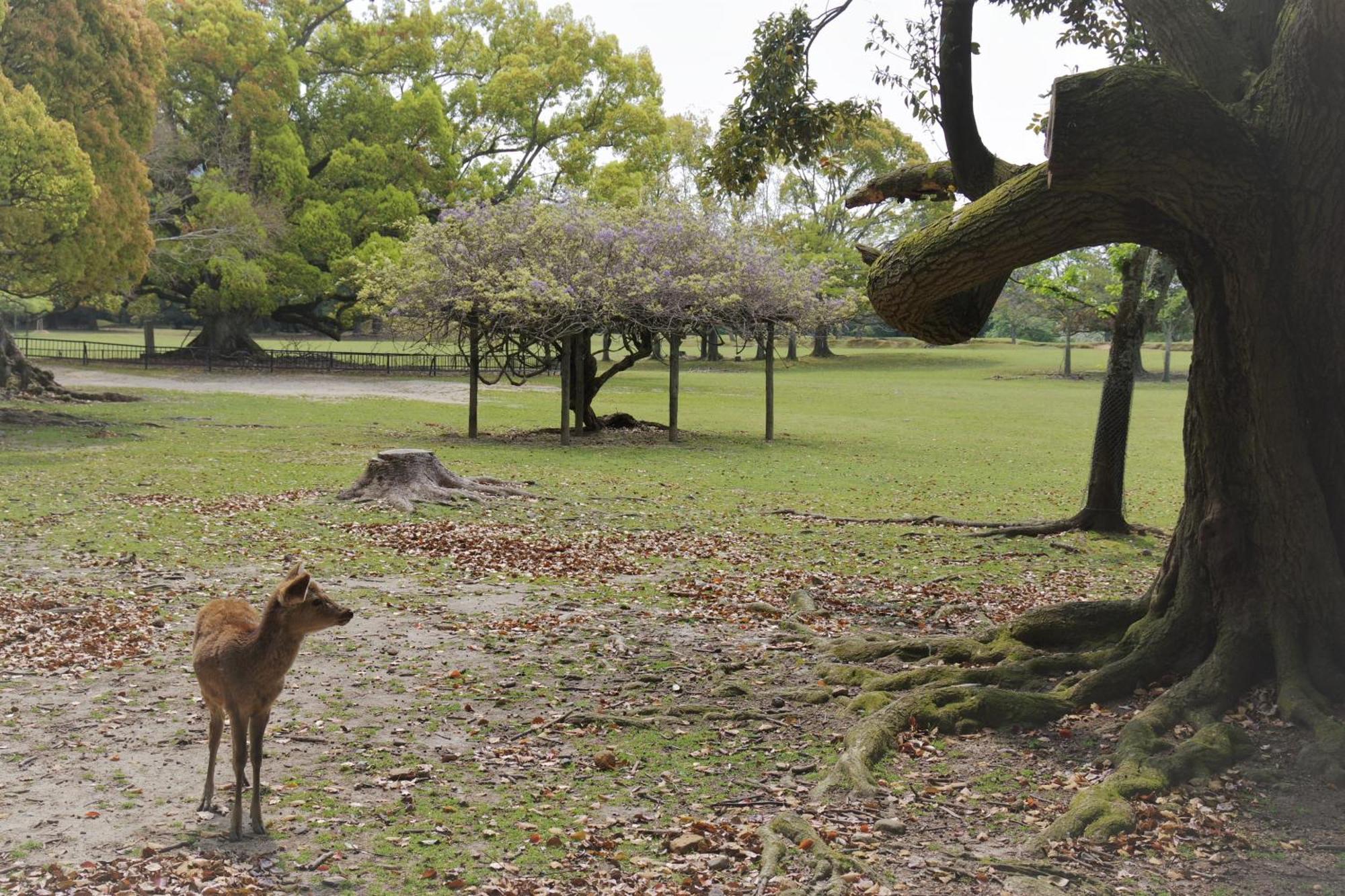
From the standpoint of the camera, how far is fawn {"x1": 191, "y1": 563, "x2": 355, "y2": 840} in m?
5.25

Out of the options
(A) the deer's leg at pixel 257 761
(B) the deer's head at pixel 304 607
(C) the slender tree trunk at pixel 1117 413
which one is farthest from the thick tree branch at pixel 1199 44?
(C) the slender tree trunk at pixel 1117 413

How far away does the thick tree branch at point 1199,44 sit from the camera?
708cm

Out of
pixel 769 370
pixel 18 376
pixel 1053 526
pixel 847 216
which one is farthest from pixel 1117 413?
pixel 847 216

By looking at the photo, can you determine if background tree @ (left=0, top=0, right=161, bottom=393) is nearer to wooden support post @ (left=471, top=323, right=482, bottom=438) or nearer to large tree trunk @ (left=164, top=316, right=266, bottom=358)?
wooden support post @ (left=471, top=323, right=482, bottom=438)

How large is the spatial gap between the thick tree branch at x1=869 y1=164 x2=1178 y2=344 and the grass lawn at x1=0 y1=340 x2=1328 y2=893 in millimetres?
2548

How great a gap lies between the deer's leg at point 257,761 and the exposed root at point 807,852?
224cm

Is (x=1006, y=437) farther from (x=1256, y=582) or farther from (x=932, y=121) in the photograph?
(x=1256, y=582)

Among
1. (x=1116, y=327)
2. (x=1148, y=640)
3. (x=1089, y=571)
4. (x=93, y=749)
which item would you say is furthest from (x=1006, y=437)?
(x=93, y=749)

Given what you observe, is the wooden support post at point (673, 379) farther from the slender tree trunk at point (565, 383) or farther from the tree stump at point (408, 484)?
the tree stump at point (408, 484)

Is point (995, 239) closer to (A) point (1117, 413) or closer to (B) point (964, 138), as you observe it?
(B) point (964, 138)

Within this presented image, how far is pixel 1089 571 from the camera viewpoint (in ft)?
39.9

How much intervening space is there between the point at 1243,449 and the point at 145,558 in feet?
31.4

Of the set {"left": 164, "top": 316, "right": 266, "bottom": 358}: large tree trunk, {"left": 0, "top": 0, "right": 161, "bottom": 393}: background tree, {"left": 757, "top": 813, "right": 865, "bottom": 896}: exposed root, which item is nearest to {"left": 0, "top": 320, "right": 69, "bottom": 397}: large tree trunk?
{"left": 0, "top": 0, "right": 161, "bottom": 393}: background tree

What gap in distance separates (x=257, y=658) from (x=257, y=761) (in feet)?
1.58
